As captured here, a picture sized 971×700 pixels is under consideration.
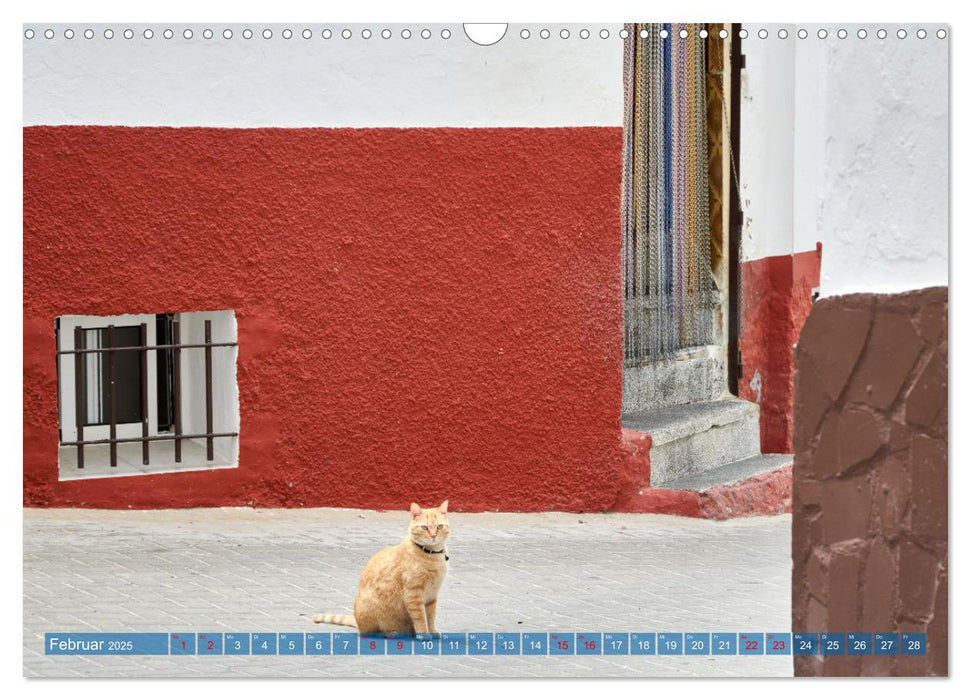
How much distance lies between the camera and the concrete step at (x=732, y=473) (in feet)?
15.0

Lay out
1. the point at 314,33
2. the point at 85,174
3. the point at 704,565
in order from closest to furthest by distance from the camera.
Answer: the point at 314,33 < the point at 85,174 < the point at 704,565

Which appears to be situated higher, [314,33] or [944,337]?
[314,33]

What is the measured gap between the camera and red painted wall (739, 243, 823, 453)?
14.6ft

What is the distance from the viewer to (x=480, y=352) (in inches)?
180

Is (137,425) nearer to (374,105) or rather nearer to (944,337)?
(374,105)

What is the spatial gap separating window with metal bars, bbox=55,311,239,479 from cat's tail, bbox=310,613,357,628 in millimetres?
767

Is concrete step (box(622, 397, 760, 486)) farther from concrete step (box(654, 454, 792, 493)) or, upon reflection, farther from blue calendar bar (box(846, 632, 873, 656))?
blue calendar bar (box(846, 632, 873, 656))

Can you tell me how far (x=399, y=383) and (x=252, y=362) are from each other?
1.59 feet

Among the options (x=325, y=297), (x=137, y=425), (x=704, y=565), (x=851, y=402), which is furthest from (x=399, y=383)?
(x=851, y=402)

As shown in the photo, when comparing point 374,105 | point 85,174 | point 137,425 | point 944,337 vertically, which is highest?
point 374,105

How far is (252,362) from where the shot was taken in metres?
4.50

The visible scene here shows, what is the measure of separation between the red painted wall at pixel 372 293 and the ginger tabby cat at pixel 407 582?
1.10ft

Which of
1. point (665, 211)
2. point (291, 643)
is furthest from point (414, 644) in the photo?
point (665, 211)

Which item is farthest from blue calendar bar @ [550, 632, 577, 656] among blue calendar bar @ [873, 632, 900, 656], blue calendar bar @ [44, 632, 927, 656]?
blue calendar bar @ [873, 632, 900, 656]
